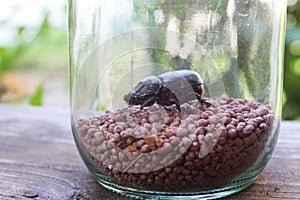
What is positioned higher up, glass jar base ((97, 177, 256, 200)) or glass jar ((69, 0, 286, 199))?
glass jar ((69, 0, 286, 199))

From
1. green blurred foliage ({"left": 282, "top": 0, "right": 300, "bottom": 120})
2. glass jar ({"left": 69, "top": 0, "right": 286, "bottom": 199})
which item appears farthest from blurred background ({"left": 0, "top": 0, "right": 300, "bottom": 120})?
glass jar ({"left": 69, "top": 0, "right": 286, "bottom": 199})

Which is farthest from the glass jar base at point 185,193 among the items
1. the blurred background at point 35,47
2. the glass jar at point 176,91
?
the blurred background at point 35,47

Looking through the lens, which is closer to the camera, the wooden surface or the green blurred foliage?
the wooden surface

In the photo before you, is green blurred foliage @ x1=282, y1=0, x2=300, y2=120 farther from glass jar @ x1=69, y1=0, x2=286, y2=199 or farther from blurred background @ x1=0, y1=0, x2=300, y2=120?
glass jar @ x1=69, y1=0, x2=286, y2=199

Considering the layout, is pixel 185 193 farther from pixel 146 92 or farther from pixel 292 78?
pixel 292 78

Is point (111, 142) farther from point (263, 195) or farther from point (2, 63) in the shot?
point (2, 63)

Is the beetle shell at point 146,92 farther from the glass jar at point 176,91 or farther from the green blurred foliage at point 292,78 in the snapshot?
the green blurred foliage at point 292,78

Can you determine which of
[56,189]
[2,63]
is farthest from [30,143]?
[2,63]
